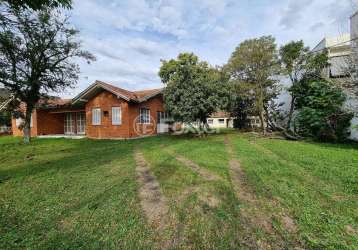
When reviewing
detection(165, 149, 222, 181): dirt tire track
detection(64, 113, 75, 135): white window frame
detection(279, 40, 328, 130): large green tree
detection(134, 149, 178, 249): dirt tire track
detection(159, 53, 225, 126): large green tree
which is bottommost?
detection(134, 149, 178, 249): dirt tire track

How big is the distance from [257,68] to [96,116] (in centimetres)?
1431

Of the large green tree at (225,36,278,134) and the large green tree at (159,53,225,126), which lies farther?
the large green tree at (225,36,278,134)

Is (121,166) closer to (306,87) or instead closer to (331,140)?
(331,140)

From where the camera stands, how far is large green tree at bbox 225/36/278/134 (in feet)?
51.7

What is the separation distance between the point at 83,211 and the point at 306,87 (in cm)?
1585

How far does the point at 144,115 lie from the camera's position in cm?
1736

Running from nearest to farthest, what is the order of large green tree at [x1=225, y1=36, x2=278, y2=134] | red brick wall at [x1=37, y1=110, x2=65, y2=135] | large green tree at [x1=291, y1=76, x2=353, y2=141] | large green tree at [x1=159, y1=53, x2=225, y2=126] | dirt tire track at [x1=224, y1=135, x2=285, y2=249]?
1. dirt tire track at [x1=224, y1=135, x2=285, y2=249]
2. large green tree at [x1=291, y1=76, x2=353, y2=141]
3. large green tree at [x1=159, y1=53, x2=225, y2=126]
4. large green tree at [x1=225, y1=36, x2=278, y2=134]
5. red brick wall at [x1=37, y1=110, x2=65, y2=135]

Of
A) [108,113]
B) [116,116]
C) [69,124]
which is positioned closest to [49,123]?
[69,124]

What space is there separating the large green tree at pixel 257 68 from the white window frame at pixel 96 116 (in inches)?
464

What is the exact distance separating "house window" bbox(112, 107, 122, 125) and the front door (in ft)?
19.1

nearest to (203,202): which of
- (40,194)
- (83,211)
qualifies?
(83,211)

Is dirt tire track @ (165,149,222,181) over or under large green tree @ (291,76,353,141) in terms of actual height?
under

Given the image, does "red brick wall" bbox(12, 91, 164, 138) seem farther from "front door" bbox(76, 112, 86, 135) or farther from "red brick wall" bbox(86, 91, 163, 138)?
"front door" bbox(76, 112, 86, 135)

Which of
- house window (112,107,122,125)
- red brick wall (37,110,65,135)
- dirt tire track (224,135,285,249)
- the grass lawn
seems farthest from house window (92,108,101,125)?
dirt tire track (224,135,285,249)
